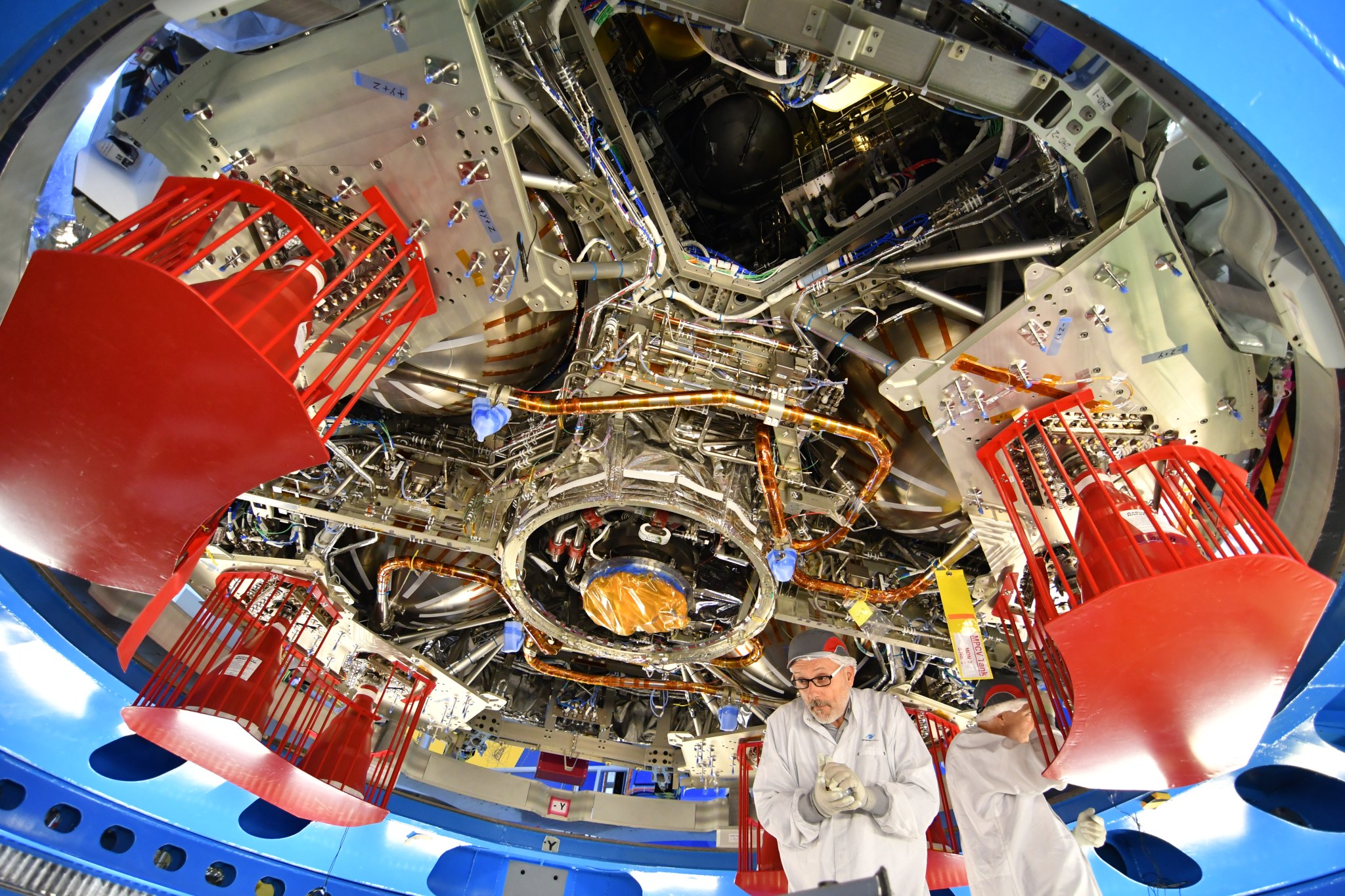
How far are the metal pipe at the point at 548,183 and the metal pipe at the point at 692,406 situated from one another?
0.92m

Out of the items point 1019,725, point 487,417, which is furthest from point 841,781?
point 487,417

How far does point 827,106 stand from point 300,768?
186 inches

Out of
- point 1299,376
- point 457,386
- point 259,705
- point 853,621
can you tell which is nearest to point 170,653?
point 259,705

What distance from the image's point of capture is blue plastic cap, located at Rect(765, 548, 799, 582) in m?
3.73

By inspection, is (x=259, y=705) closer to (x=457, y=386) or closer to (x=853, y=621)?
(x=457, y=386)

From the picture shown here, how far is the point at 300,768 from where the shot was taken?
4.05 m

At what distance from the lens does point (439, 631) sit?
487 cm

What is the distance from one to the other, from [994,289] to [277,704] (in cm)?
406

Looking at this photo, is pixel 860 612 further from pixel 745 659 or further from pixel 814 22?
pixel 814 22

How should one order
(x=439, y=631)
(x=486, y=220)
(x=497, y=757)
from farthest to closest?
(x=497, y=757) < (x=439, y=631) < (x=486, y=220)

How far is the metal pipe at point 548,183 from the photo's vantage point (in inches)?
124

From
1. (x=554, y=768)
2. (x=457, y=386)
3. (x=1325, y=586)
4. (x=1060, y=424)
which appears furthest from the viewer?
(x=554, y=768)

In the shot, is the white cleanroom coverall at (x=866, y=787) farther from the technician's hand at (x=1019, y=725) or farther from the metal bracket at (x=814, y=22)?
the metal bracket at (x=814, y=22)

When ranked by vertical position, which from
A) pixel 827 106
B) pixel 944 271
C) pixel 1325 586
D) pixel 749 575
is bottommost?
pixel 1325 586
